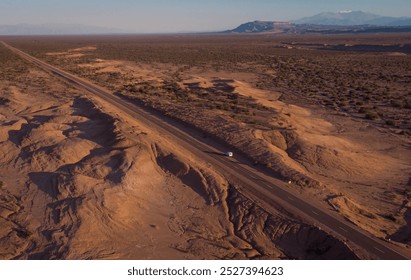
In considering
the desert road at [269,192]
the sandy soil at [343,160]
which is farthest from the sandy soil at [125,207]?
the sandy soil at [343,160]

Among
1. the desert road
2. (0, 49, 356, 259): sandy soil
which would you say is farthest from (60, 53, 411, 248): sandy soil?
(0, 49, 356, 259): sandy soil

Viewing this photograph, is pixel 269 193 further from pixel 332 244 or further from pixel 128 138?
pixel 128 138

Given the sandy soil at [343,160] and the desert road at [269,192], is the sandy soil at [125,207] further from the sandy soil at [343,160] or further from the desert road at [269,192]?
the sandy soil at [343,160]

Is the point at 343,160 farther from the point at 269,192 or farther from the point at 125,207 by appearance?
the point at 125,207

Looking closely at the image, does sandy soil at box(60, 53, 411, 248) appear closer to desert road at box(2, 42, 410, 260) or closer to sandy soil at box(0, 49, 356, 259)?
desert road at box(2, 42, 410, 260)

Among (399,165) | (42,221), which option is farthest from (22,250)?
(399,165)
